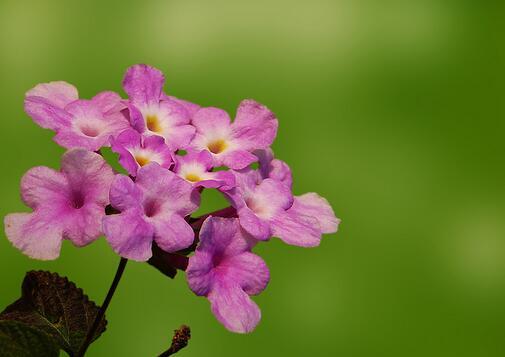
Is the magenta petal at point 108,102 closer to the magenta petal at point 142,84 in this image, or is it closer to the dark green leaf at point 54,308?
the magenta petal at point 142,84

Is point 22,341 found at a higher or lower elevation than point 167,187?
lower

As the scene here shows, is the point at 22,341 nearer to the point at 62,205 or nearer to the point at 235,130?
the point at 62,205

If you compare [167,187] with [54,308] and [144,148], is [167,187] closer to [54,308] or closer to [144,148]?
[144,148]

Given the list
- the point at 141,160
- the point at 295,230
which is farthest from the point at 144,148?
the point at 295,230

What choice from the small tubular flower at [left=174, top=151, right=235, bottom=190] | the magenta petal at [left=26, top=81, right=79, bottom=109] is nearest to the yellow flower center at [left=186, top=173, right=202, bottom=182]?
the small tubular flower at [left=174, top=151, right=235, bottom=190]

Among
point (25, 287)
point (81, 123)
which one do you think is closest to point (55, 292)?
point (25, 287)

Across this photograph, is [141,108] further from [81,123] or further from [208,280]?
[208,280]

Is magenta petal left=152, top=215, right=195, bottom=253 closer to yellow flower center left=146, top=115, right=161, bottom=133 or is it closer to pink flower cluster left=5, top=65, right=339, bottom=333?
pink flower cluster left=5, top=65, right=339, bottom=333

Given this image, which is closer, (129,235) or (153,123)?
(129,235)
